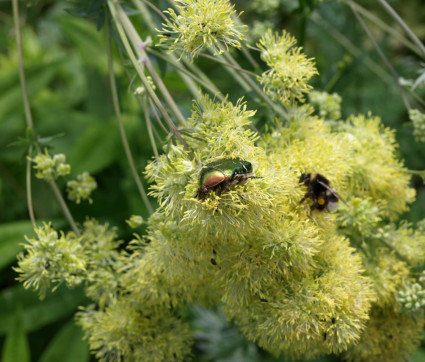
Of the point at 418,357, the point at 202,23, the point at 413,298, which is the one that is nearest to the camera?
the point at 202,23

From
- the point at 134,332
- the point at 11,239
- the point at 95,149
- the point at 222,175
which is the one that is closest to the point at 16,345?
the point at 11,239

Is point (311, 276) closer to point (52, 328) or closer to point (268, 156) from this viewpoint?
point (268, 156)

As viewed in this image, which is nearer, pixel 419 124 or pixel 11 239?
pixel 419 124

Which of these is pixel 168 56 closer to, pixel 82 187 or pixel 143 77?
pixel 143 77

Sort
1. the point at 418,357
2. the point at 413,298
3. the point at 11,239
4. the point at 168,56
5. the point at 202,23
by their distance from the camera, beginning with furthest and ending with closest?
the point at 418,357 < the point at 11,239 < the point at 168,56 < the point at 413,298 < the point at 202,23

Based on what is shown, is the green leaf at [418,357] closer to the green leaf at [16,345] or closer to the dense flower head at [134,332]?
the dense flower head at [134,332]

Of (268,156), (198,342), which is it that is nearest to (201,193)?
(268,156)

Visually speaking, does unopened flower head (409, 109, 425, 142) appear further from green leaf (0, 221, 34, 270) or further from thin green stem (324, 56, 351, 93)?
green leaf (0, 221, 34, 270)
